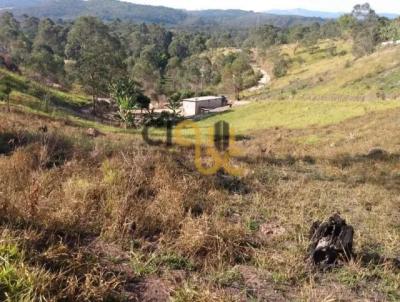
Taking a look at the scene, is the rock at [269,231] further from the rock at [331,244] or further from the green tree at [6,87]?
the green tree at [6,87]

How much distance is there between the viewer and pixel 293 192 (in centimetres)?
684

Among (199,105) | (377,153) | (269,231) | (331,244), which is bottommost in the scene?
(199,105)

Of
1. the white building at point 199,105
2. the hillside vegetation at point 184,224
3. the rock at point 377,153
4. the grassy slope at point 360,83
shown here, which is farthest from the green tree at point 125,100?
the hillside vegetation at point 184,224

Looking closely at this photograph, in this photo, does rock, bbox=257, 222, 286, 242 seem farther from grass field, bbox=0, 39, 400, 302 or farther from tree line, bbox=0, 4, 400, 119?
tree line, bbox=0, 4, 400, 119

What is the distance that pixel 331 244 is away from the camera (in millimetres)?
4320

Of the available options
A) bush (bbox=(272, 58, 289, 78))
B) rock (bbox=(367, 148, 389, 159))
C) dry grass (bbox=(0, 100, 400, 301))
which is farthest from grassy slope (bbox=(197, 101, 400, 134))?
bush (bbox=(272, 58, 289, 78))

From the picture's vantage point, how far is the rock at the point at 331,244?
4.27 m

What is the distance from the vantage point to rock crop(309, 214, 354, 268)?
4.27 metres

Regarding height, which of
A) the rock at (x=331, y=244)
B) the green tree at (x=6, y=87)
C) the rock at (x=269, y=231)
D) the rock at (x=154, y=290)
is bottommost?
the green tree at (x=6, y=87)

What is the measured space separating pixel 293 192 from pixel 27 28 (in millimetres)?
153921

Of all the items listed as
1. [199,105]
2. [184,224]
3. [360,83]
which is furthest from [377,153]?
[199,105]

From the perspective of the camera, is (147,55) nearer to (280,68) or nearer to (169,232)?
(280,68)

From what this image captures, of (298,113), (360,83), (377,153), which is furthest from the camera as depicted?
(360,83)

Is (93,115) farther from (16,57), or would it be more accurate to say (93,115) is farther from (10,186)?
(10,186)
